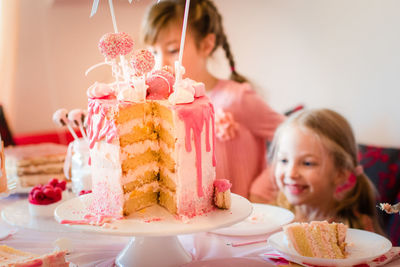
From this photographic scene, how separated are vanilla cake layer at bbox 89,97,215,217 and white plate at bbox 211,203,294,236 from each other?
0.27 m

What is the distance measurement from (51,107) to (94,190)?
2.99 meters

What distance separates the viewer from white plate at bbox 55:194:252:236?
1.36 metres

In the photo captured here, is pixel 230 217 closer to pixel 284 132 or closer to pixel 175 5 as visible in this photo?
pixel 284 132

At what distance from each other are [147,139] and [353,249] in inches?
28.3

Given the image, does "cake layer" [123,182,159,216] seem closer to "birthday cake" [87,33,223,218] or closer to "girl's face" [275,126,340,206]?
"birthday cake" [87,33,223,218]

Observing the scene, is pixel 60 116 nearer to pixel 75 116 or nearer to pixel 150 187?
pixel 75 116

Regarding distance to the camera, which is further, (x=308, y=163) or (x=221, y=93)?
(x=221, y=93)

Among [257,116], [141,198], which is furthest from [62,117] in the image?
[257,116]

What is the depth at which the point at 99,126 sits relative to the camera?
1.52 metres

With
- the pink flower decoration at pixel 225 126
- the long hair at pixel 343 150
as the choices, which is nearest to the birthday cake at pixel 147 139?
the long hair at pixel 343 150

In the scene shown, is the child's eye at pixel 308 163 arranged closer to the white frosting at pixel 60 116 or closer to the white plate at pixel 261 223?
the white plate at pixel 261 223

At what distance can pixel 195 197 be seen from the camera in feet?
4.99

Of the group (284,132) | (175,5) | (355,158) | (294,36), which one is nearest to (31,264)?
(284,132)

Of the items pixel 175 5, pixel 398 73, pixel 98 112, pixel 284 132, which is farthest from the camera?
pixel 398 73
